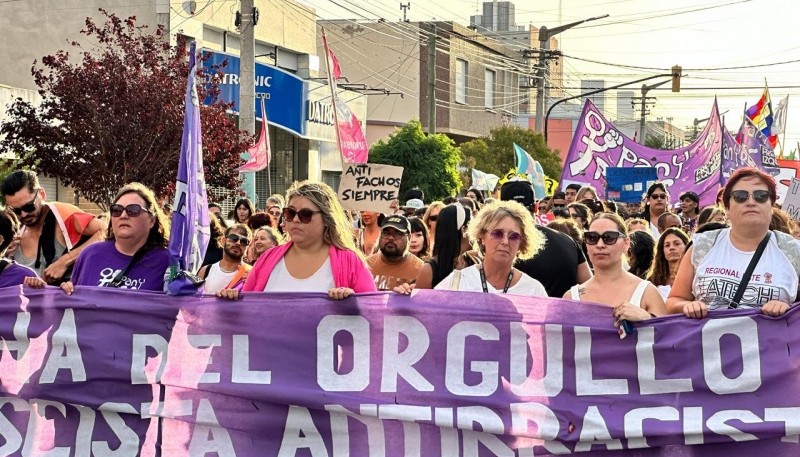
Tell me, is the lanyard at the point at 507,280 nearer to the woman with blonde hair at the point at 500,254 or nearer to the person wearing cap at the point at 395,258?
the woman with blonde hair at the point at 500,254

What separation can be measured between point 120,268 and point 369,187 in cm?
514

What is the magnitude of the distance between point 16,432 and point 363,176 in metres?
5.65

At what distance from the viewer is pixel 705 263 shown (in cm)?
509

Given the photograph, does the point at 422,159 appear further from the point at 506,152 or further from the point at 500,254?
the point at 500,254

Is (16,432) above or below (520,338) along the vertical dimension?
below

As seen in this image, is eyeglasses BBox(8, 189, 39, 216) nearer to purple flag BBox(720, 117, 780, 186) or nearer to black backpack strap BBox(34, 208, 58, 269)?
black backpack strap BBox(34, 208, 58, 269)

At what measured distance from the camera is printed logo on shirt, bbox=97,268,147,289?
559cm

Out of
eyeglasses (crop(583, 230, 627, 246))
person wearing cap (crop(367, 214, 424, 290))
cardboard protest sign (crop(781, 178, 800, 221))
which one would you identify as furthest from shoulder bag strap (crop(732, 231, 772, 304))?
cardboard protest sign (crop(781, 178, 800, 221))

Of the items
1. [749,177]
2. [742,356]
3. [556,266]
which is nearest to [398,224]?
[556,266]

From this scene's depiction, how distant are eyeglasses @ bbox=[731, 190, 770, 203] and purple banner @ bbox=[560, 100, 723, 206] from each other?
13.8 m

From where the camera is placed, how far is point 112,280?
5602mm

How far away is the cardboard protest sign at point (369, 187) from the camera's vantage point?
10.5 m

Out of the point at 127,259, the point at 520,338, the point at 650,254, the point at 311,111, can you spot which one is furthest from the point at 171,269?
the point at 311,111

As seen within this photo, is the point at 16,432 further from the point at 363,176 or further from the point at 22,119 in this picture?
the point at 22,119
